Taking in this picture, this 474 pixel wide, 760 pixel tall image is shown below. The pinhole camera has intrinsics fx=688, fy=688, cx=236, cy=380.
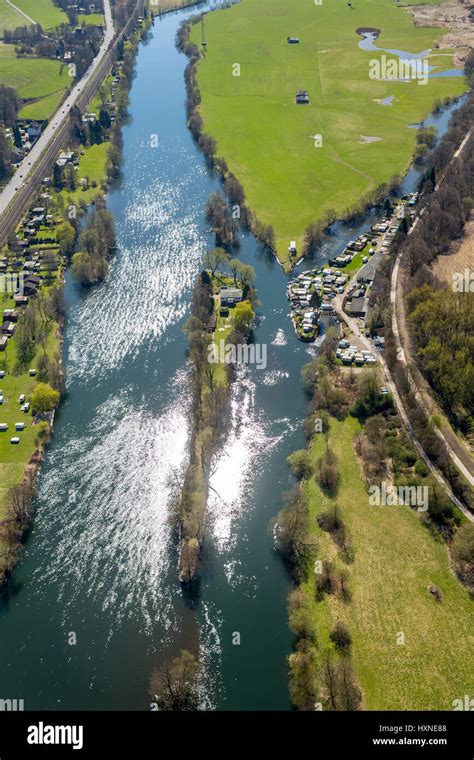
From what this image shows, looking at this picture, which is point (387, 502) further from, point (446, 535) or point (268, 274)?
point (268, 274)

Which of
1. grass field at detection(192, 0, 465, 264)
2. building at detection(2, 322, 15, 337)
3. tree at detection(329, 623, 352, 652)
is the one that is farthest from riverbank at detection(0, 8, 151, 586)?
tree at detection(329, 623, 352, 652)

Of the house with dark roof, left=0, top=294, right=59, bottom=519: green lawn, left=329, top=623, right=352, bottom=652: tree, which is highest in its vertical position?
the house with dark roof

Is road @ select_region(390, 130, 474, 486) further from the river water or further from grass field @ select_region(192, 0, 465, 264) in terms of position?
grass field @ select_region(192, 0, 465, 264)

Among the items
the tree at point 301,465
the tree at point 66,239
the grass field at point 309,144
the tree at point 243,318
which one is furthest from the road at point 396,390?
the tree at point 66,239

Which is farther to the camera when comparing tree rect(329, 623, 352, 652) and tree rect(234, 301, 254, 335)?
tree rect(234, 301, 254, 335)

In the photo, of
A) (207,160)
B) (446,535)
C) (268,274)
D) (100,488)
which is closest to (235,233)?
(268,274)

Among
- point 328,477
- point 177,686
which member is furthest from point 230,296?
point 177,686
